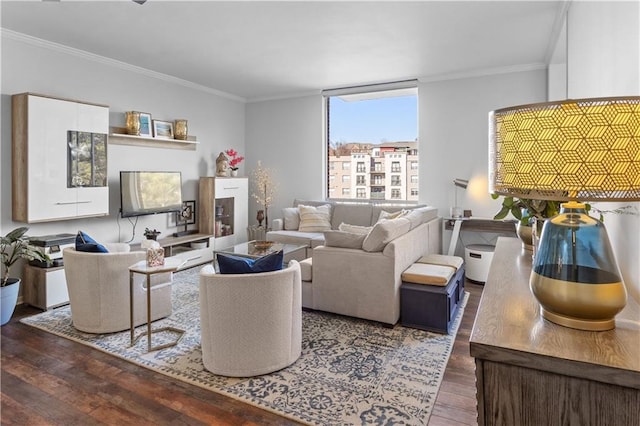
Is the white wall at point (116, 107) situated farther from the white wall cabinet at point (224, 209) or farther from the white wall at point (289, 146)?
the white wall at point (289, 146)

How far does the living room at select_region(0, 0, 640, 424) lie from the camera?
7.55 feet

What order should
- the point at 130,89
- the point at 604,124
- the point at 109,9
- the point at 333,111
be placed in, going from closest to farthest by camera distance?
the point at 604,124, the point at 109,9, the point at 130,89, the point at 333,111

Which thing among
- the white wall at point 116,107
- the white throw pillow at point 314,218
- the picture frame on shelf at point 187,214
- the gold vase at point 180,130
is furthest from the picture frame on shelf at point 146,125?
the white throw pillow at point 314,218

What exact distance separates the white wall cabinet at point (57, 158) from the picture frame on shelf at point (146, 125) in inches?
23.8

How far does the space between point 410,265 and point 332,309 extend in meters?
0.86

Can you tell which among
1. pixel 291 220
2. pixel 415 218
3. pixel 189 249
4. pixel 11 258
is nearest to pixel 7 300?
pixel 11 258

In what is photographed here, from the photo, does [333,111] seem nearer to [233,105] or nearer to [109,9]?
[233,105]

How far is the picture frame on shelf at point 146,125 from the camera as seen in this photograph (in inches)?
191

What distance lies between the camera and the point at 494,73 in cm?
500

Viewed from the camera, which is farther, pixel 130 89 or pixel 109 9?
pixel 130 89

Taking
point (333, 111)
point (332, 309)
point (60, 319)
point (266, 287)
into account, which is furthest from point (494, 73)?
point (60, 319)

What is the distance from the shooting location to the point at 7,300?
3250mm

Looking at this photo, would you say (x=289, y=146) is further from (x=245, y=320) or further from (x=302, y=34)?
(x=245, y=320)

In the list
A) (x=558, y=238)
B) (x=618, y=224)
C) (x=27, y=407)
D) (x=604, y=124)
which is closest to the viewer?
(x=604, y=124)
